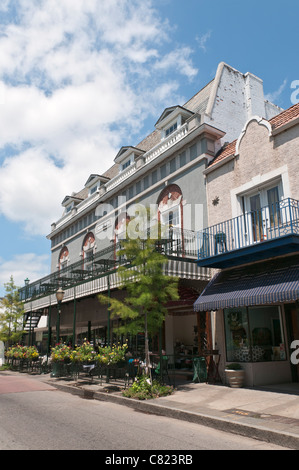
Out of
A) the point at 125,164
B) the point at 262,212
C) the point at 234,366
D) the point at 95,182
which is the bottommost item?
the point at 234,366

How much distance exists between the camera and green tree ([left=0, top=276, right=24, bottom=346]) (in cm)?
2345

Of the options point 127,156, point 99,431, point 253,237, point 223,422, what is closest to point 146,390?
point 223,422

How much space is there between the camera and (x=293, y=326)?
38.9 feet

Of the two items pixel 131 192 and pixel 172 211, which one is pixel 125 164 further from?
pixel 172 211

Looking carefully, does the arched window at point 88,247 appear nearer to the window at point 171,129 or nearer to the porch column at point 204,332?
the window at point 171,129

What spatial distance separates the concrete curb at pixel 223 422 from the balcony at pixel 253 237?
4600 mm

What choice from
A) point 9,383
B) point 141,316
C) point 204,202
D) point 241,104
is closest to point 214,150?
point 204,202

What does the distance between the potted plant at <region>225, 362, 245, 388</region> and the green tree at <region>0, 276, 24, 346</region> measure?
15838 mm

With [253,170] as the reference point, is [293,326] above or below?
below

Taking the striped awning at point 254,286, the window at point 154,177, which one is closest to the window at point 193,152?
the window at point 154,177

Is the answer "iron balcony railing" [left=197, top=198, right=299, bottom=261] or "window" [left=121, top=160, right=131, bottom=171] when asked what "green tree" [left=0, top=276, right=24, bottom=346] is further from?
"iron balcony railing" [left=197, top=198, right=299, bottom=261]

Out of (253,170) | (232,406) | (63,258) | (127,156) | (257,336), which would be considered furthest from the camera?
(63,258)

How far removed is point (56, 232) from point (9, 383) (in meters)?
15.1

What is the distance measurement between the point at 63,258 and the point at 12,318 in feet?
19.6
